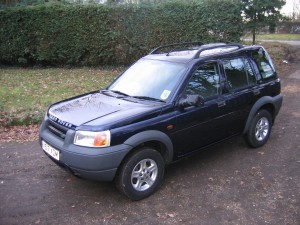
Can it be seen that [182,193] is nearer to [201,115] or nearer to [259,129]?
[201,115]

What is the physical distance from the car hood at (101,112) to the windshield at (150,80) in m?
0.26

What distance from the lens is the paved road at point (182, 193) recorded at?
12.5 feet

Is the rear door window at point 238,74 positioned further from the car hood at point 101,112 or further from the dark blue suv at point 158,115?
the car hood at point 101,112

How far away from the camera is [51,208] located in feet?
13.2

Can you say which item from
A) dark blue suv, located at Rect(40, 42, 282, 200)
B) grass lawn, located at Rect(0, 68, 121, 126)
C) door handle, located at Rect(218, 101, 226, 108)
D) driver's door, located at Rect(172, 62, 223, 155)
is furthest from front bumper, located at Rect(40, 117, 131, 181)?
grass lawn, located at Rect(0, 68, 121, 126)

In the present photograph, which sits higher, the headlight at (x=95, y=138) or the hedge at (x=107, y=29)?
the hedge at (x=107, y=29)

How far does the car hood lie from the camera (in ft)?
12.9

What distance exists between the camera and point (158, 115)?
13.7ft

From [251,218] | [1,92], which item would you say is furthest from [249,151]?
[1,92]

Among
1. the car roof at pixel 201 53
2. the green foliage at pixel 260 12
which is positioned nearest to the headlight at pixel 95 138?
the car roof at pixel 201 53

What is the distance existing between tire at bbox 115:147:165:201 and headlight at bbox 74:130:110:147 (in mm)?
385

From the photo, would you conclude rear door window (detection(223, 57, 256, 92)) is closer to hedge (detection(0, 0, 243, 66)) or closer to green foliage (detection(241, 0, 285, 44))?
hedge (detection(0, 0, 243, 66))

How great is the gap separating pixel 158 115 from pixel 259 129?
2.36 meters

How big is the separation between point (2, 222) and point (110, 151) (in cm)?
142
